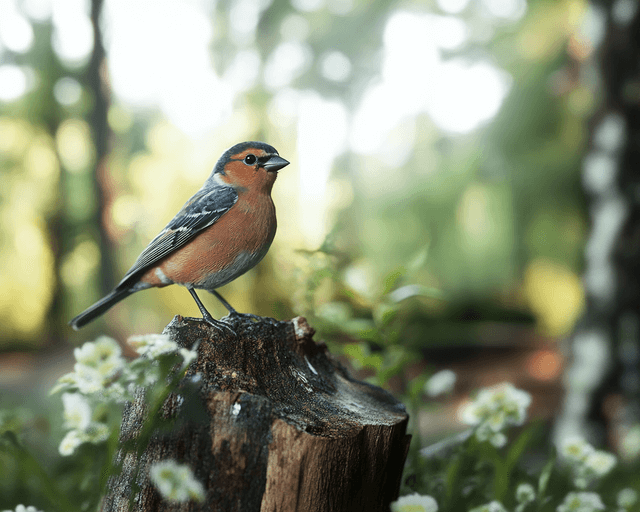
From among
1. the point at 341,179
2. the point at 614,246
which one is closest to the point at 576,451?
the point at 614,246

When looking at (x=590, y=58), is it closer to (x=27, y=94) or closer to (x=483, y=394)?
(x=483, y=394)

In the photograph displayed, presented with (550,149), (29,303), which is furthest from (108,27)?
(550,149)

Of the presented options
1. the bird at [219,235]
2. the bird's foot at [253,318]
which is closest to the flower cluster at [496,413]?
the bird's foot at [253,318]

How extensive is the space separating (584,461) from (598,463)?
51 millimetres

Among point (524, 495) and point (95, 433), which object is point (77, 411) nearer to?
point (95, 433)

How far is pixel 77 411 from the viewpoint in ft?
4.60

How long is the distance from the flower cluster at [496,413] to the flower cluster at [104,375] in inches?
41.0

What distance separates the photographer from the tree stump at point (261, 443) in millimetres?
1145

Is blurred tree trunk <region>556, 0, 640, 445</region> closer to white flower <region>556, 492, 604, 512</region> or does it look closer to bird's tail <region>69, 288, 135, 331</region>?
white flower <region>556, 492, 604, 512</region>

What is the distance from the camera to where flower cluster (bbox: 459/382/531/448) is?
64.2 inches

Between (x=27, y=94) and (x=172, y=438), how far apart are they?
890cm

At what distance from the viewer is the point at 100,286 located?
7285 millimetres

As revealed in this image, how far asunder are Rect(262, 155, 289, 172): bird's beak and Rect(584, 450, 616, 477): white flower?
155 cm

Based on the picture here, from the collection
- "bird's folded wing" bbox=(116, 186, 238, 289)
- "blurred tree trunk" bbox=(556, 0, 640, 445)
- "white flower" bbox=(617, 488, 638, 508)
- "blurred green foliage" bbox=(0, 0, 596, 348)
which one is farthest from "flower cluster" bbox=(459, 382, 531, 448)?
"blurred tree trunk" bbox=(556, 0, 640, 445)
